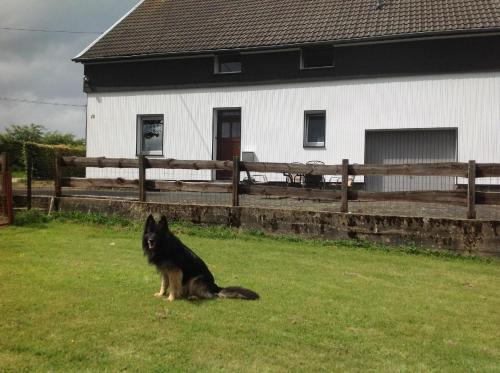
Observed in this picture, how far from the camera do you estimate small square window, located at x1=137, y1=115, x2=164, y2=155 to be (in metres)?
22.5

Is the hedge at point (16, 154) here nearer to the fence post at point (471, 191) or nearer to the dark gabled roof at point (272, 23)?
the dark gabled roof at point (272, 23)

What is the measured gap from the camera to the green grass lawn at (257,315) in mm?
4531

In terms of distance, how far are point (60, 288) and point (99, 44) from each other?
18.9m

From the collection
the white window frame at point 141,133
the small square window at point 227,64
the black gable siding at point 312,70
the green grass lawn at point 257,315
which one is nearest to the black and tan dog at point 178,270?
the green grass lawn at point 257,315

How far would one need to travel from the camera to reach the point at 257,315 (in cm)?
573

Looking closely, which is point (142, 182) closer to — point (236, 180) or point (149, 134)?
point (236, 180)

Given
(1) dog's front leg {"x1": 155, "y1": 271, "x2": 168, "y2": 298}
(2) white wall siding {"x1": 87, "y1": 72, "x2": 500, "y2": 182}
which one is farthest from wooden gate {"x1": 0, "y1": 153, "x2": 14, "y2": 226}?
(2) white wall siding {"x1": 87, "y1": 72, "x2": 500, "y2": 182}

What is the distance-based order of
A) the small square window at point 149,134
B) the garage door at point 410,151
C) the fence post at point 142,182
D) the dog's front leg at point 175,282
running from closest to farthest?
the dog's front leg at point 175,282 < the fence post at point 142,182 < the garage door at point 410,151 < the small square window at point 149,134

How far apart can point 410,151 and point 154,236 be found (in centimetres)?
1419

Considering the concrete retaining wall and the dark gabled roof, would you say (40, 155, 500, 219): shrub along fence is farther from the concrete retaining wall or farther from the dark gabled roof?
the dark gabled roof

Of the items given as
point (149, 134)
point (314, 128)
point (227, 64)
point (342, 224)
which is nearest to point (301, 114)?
point (314, 128)

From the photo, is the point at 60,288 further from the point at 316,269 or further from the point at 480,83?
the point at 480,83

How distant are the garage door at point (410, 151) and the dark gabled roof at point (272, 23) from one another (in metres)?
3.38

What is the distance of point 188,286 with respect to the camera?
20.9ft
